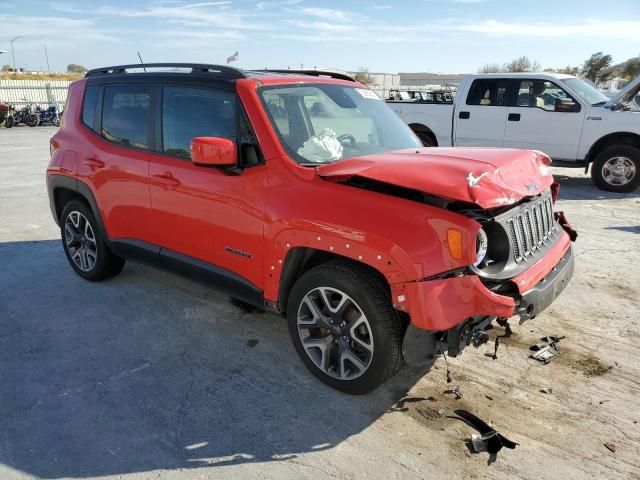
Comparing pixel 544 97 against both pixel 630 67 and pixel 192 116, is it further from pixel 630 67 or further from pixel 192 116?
pixel 630 67

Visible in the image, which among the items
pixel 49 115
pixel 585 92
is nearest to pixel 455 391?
pixel 585 92

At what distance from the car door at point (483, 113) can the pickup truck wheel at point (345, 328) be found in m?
8.05

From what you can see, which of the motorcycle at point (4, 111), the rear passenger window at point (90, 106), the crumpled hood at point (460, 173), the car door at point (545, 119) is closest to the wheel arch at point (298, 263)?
the crumpled hood at point (460, 173)

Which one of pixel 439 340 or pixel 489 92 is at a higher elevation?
pixel 489 92

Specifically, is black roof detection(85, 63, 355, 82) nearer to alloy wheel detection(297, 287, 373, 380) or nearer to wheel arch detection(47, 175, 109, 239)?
wheel arch detection(47, 175, 109, 239)

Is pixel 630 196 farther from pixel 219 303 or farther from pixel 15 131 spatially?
pixel 15 131

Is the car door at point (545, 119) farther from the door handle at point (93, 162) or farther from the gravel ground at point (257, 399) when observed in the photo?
the door handle at point (93, 162)

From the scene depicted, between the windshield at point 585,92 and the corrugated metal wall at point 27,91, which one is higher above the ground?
the windshield at point 585,92

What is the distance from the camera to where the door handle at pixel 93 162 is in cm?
460

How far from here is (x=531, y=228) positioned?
3301mm

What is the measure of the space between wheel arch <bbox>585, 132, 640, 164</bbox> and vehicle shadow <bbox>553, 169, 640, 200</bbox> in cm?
59

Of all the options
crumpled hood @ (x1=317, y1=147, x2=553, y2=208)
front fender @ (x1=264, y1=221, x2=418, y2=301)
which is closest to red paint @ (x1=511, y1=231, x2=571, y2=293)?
crumpled hood @ (x1=317, y1=147, x2=553, y2=208)

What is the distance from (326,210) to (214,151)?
2.85ft

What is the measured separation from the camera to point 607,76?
147ft
